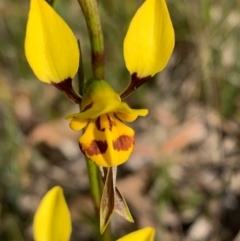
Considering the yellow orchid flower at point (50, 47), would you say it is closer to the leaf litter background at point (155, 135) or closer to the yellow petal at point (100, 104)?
the yellow petal at point (100, 104)

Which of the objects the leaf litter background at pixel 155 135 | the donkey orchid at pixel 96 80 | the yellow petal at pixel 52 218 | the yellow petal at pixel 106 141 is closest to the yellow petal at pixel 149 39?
the donkey orchid at pixel 96 80

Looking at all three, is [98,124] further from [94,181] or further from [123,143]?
[94,181]

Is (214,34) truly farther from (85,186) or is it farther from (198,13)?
(85,186)

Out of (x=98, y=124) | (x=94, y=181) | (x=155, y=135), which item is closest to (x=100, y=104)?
(x=98, y=124)

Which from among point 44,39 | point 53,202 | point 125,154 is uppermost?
point 44,39

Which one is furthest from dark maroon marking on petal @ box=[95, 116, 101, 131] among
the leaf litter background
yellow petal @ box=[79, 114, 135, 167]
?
the leaf litter background

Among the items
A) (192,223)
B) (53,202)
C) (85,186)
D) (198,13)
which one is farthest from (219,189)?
(53,202)

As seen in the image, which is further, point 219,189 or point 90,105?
point 219,189
